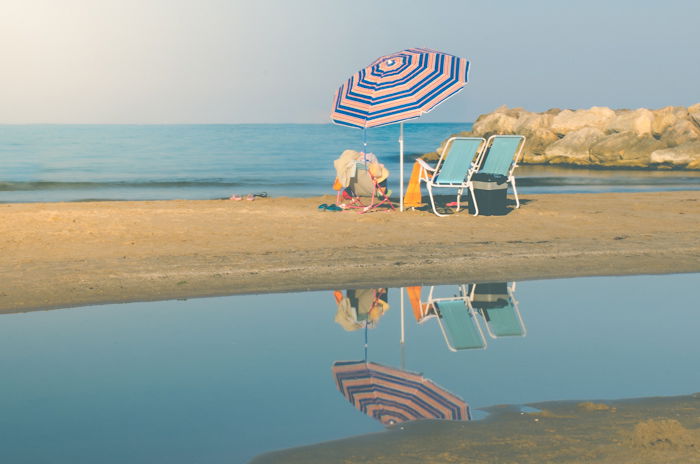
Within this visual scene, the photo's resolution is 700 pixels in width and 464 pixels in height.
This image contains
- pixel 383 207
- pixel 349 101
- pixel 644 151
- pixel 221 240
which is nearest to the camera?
pixel 221 240

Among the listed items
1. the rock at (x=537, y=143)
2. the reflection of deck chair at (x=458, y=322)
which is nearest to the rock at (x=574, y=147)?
the rock at (x=537, y=143)

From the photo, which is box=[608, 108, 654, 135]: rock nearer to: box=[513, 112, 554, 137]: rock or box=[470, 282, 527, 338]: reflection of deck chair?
box=[513, 112, 554, 137]: rock

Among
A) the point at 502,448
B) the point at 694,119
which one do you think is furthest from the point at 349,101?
the point at 694,119

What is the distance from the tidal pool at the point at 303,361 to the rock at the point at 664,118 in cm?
2966

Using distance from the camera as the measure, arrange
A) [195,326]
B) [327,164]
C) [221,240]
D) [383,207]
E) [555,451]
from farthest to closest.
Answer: [327,164]
[383,207]
[221,240]
[195,326]
[555,451]

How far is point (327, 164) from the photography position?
36.9m

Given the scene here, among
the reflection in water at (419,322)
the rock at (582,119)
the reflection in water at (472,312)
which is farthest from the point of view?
the rock at (582,119)

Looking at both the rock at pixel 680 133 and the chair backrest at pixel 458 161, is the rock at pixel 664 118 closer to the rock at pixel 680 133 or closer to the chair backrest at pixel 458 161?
the rock at pixel 680 133

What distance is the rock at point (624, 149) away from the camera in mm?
33000

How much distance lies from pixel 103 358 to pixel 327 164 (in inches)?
1247

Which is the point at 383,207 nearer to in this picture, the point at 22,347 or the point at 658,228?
the point at 658,228

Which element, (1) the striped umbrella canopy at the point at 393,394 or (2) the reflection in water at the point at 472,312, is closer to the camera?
(1) the striped umbrella canopy at the point at 393,394

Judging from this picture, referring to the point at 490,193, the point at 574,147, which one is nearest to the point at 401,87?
the point at 490,193

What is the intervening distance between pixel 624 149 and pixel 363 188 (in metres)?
22.6
